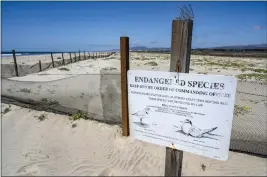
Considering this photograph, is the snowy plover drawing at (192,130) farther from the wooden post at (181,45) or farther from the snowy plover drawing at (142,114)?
the wooden post at (181,45)

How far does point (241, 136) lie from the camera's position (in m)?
4.46

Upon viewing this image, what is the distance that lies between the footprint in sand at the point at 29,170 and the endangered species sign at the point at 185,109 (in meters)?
2.59

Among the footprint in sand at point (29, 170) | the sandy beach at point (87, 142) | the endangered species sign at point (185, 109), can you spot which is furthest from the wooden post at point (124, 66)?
the footprint in sand at point (29, 170)

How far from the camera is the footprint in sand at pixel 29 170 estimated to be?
389 cm

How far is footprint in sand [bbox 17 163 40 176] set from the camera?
153 inches

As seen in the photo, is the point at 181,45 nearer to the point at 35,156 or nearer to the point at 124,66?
the point at 124,66

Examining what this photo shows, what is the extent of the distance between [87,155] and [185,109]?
292 cm

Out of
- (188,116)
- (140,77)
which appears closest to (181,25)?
(140,77)

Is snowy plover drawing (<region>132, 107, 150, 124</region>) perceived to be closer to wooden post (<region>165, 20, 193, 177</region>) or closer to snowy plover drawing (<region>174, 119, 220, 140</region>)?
snowy plover drawing (<region>174, 119, 220, 140</region>)

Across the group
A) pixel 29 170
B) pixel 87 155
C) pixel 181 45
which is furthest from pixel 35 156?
pixel 181 45

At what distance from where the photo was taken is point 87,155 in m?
4.36

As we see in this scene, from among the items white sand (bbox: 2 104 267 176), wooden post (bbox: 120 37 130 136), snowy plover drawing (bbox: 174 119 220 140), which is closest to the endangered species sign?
snowy plover drawing (bbox: 174 119 220 140)

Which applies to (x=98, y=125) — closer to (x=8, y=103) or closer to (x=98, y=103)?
(x=98, y=103)

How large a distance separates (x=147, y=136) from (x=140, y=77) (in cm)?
64
